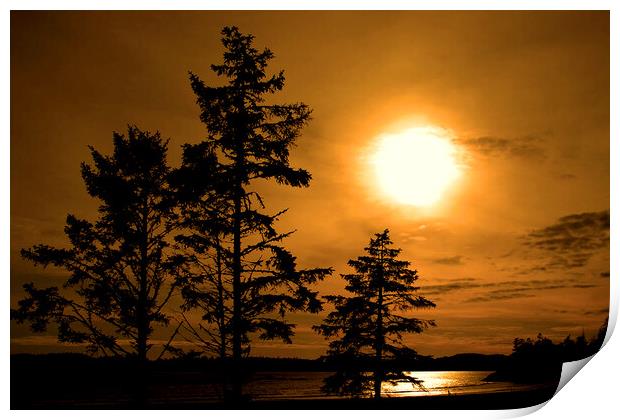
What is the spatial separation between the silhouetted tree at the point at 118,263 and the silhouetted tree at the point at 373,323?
226 centimetres

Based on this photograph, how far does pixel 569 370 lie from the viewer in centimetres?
755

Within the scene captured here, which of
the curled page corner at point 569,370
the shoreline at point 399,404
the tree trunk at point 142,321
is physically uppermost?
the tree trunk at point 142,321

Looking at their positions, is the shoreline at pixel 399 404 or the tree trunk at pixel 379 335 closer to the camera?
the shoreline at pixel 399 404

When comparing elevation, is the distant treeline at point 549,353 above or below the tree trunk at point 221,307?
A: below

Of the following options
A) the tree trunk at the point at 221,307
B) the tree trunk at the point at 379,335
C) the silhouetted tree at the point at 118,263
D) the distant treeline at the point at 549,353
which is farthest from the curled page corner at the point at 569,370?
the silhouetted tree at the point at 118,263

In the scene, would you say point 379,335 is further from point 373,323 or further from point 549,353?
point 549,353

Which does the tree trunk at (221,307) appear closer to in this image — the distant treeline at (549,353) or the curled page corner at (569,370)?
the distant treeline at (549,353)

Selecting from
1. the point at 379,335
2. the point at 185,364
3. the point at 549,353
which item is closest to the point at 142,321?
the point at 185,364

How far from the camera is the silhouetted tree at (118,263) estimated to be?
9.12 meters

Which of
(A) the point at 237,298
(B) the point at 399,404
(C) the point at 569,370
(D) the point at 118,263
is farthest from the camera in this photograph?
(D) the point at 118,263

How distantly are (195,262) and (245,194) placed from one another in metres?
1.13
